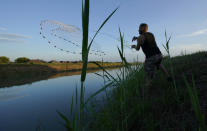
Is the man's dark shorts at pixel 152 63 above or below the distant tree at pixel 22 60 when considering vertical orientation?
below

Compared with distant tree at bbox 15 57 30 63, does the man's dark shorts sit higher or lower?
lower

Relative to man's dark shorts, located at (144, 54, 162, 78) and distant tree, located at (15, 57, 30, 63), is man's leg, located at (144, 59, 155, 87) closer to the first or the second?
man's dark shorts, located at (144, 54, 162, 78)

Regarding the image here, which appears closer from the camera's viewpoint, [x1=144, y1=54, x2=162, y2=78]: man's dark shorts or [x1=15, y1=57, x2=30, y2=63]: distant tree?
[x1=144, y1=54, x2=162, y2=78]: man's dark shorts

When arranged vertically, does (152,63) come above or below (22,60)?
below

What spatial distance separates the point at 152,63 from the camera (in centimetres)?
344

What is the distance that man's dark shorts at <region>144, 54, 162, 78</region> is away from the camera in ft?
11.1

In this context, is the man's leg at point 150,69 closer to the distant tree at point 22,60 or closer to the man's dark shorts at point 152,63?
the man's dark shorts at point 152,63

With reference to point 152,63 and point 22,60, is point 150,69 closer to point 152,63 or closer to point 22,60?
point 152,63

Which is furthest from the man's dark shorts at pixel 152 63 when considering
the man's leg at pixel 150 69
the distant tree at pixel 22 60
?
the distant tree at pixel 22 60

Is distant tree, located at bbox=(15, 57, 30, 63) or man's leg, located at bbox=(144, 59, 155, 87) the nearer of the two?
man's leg, located at bbox=(144, 59, 155, 87)

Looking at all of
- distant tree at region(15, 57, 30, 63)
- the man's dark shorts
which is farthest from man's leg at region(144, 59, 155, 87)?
distant tree at region(15, 57, 30, 63)

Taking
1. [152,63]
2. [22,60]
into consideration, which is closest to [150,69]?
[152,63]

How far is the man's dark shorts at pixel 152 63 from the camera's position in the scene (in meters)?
3.38

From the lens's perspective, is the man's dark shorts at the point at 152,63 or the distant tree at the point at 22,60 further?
the distant tree at the point at 22,60
